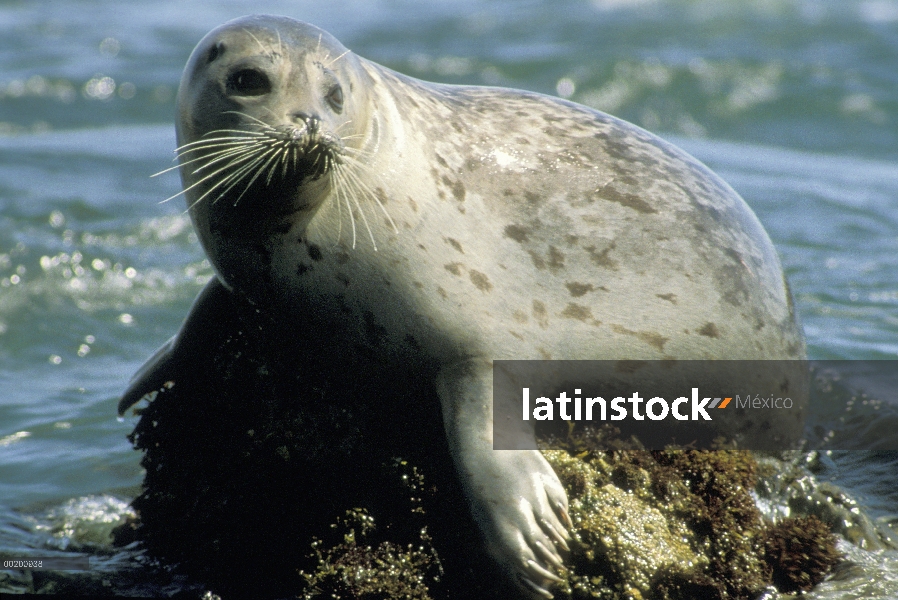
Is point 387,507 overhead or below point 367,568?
overhead

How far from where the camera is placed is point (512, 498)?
12.7ft

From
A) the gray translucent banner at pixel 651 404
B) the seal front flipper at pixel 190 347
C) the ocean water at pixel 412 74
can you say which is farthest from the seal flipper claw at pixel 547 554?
the seal front flipper at pixel 190 347

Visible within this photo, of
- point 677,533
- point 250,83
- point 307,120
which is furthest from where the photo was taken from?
point 677,533

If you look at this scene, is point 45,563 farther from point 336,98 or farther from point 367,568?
point 336,98

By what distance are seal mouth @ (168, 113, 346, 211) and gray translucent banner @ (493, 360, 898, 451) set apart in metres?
1.02

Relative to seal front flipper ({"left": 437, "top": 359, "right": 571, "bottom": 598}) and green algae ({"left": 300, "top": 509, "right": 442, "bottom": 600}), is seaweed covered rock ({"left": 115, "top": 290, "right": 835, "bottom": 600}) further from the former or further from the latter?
seal front flipper ({"left": 437, "top": 359, "right": 571, "bottom": 598})

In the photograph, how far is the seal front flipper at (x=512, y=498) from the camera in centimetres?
385

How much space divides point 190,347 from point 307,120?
1.50 metres

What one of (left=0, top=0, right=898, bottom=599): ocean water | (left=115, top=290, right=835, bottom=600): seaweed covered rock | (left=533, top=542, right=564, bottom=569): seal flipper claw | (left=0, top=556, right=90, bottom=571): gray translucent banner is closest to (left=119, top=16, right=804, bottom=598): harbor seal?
(left=533, top=542, right=564, bottom=569): seal flipper claw

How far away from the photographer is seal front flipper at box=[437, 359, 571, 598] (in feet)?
12.6

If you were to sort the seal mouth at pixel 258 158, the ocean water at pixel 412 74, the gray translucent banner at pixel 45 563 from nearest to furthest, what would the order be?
the seal mouth at pixel 258 158, the gray translucent banner at pixel 45 563, the ocean water at pixel 412 74

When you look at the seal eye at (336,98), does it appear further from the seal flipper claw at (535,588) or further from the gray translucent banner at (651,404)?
the seal flipper claw at (535,588)

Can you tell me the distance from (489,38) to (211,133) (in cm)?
1481

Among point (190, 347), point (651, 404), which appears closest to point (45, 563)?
point (190, 347)
